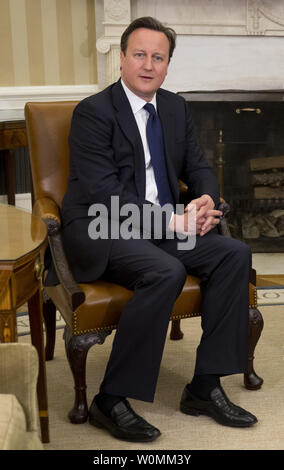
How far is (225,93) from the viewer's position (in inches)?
180

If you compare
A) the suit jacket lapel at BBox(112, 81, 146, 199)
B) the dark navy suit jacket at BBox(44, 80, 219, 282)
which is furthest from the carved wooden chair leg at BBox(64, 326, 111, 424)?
the suit jacket lapel at BBox(112, 81, 146, 199)

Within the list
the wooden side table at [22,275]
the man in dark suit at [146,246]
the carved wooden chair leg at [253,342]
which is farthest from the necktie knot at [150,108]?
the carved wooden chair leg at [253,342]

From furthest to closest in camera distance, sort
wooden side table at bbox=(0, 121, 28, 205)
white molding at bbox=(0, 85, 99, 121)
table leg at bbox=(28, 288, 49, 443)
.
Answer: white molding at bbox=(0, 85, 99, 121) < wooden side table at bbox=(0, 121, 28, 205) < table leg at bbox=(28, 288, 49, 443)

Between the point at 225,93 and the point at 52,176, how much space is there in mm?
2099

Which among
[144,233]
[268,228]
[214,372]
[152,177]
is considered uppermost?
[152,177]

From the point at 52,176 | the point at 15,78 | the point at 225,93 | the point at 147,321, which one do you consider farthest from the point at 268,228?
the point at 147,321

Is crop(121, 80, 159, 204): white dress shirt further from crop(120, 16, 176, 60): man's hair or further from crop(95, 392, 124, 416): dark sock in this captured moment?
crop(95, 392, 124, 416): dark sock

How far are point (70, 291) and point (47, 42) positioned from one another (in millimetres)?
2560

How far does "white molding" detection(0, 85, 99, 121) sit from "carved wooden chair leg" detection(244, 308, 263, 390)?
94.1 inches

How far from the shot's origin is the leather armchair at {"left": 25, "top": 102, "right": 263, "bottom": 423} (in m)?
2.41

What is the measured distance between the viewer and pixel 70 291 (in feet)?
7.83

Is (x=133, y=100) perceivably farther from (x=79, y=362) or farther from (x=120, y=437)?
(x=120, y=437)
